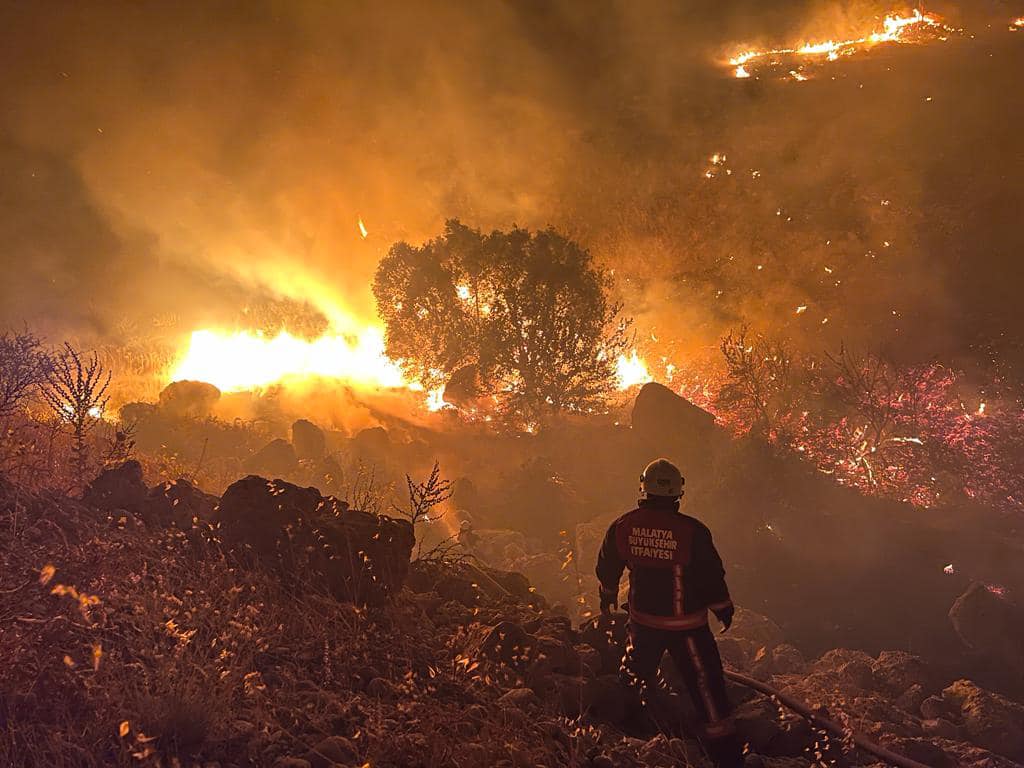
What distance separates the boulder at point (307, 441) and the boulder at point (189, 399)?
471 centimetres

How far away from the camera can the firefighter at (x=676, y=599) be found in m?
5.17

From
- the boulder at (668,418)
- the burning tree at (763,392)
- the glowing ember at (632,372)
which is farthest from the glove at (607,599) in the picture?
the glowing ember at (632,372)

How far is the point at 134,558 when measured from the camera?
5.62m

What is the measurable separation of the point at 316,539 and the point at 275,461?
54.5ft

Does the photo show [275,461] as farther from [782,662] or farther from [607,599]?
[607,599]

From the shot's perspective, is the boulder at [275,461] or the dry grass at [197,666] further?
the boulder at [275,461]

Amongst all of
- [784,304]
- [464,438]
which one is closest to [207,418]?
[464,438]

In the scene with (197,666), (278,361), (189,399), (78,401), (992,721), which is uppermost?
(278,361)

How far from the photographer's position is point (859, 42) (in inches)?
2618

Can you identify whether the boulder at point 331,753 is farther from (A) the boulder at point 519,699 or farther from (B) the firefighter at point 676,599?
(B) the firefighter at point 676,599

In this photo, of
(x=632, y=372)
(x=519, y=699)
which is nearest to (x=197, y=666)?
(x=519, y=699)

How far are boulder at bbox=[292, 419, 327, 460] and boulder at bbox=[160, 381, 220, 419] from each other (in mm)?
4714

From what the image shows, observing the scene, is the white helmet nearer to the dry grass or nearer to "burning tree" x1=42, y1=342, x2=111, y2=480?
the dry grass

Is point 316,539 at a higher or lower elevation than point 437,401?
lower
